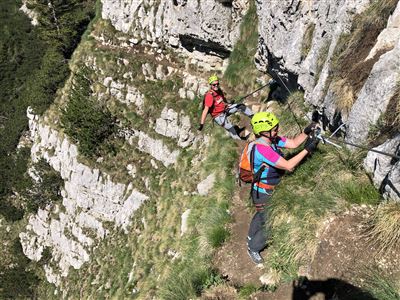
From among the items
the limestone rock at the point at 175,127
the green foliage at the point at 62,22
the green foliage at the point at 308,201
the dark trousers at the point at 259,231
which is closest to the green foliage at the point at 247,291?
the green foliage at the point at 308,201

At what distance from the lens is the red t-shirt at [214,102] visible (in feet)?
49.5

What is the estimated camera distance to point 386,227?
20.5ft

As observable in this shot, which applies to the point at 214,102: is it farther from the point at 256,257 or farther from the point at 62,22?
the point at 62,22

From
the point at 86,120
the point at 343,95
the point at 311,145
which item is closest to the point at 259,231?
the point at 311,145

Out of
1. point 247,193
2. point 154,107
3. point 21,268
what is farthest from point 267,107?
point 21,268

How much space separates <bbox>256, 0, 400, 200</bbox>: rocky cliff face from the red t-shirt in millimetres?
2408

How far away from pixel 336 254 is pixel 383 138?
2.29 metres

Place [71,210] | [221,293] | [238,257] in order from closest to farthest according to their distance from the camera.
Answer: [221,293] → [238,257] → [71,210]

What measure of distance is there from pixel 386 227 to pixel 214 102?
33.0ft

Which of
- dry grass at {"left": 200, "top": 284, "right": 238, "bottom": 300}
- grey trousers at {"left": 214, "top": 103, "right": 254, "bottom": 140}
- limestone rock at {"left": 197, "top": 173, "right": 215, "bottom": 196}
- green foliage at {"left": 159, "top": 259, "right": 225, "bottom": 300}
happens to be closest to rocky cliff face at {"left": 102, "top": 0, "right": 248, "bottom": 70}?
grey trousers at {"left": 214, "top": 103, "right": 254, "bottom": 140}

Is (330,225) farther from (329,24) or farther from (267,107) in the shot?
(267,107)

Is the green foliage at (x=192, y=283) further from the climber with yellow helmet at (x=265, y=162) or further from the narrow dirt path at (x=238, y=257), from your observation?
the climber with yellow helmet at (x=265, y=162)

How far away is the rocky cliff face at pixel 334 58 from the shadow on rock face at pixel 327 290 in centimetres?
198

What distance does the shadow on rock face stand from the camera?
608 cm
